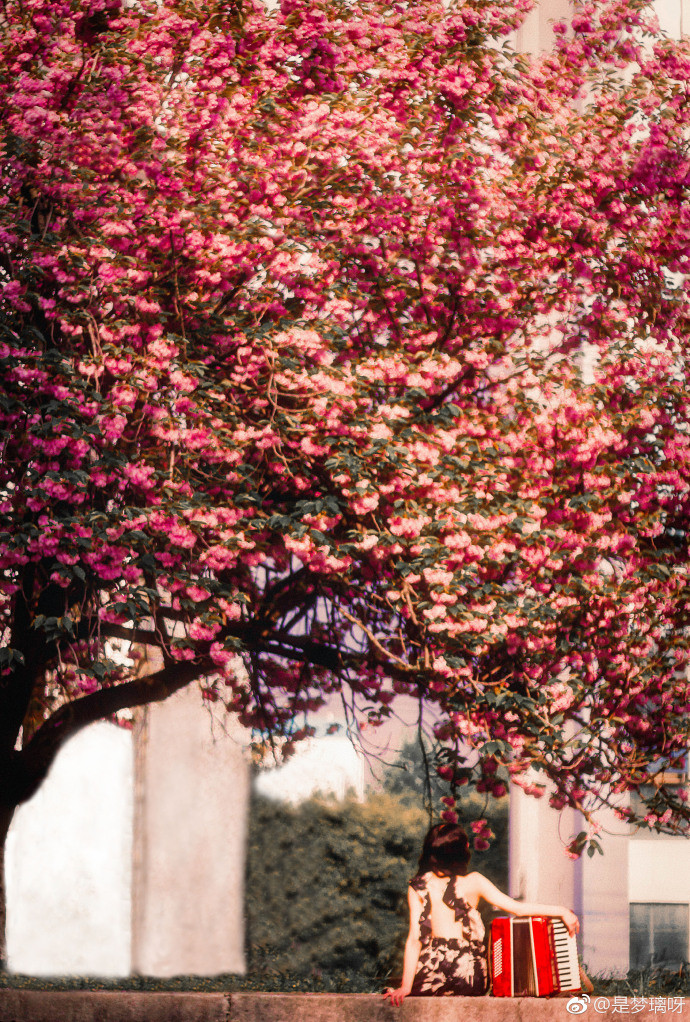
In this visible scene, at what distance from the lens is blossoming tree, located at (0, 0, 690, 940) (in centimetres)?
709

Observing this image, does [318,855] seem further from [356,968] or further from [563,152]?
[563,152]

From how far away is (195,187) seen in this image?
7.56 meters

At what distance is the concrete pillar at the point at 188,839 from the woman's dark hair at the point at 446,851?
191 centimetres

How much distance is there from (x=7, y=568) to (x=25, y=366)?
1.36 m

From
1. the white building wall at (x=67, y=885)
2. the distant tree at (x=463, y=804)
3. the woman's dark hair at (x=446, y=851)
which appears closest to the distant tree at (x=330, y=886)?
the distant tree at (x=463, y=804)

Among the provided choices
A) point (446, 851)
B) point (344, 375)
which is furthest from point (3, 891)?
point (344, 375)

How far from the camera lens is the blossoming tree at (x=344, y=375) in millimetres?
7090

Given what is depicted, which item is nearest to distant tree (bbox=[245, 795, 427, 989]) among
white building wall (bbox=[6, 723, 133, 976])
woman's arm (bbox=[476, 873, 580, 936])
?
white building wall (bbox=[6, 723, 133, 976])

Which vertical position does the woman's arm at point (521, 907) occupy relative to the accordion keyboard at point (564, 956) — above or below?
above

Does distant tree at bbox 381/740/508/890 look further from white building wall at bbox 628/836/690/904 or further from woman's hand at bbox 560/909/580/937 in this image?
woman's hand at bbox 560/909/580/937

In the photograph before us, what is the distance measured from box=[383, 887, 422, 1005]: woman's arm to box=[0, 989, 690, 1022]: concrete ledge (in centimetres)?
6

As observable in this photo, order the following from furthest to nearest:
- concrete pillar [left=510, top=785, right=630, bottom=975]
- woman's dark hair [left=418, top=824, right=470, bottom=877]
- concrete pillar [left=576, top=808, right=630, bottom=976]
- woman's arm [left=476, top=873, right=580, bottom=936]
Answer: concrete pillar [left=576, top=808, right=630, bottom=976] < concrete pillar [left=510, top=785, right=630, bottom=975] < woman's dark hair [left=418, top=824, right=470, bottom=877] < woman's arm [left=476, top=873, right=580, bottom=936]

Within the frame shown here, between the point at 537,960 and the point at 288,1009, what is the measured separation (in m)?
1.66

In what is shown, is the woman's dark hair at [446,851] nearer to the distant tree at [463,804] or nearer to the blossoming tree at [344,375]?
the blossoming tree at [344,375]
